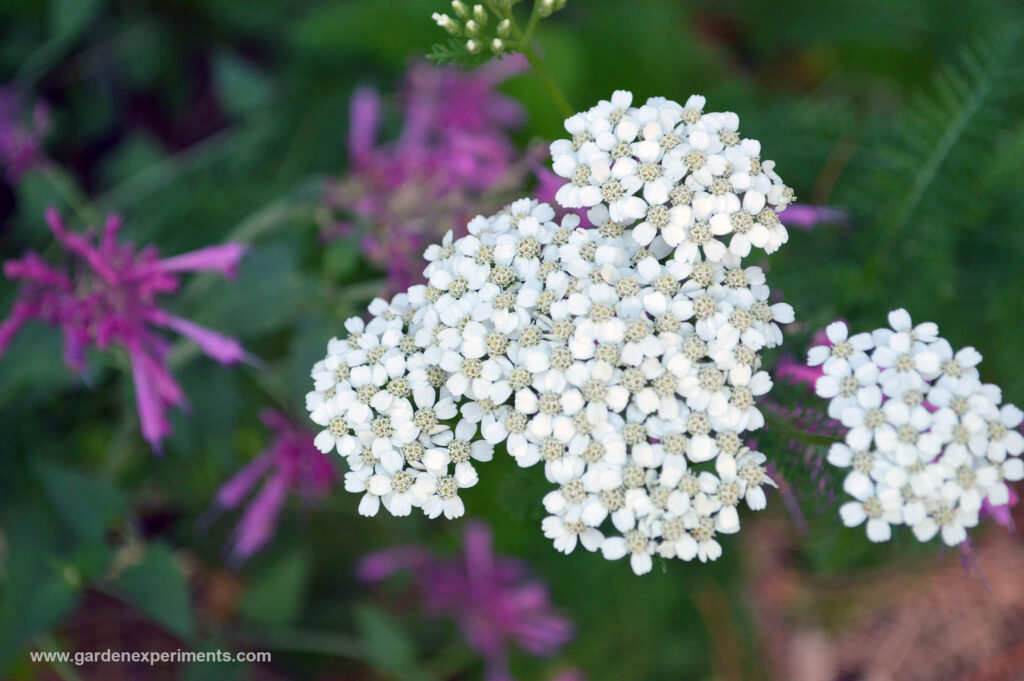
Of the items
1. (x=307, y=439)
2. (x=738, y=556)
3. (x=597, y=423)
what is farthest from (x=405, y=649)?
(x=597, y=423)

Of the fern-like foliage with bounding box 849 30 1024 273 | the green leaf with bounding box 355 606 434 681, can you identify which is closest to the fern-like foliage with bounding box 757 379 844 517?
the fern-like foliage with bounding box 849 30 1024 273

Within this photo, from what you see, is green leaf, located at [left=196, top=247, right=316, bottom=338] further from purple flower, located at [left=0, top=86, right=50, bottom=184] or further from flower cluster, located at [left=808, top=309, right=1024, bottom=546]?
flower cluster, located at [left=808, top=309, right=1024, bottom=546]

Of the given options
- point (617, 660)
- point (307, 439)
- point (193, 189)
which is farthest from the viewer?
point (617, 660)

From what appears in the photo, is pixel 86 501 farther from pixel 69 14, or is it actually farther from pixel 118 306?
pixel 69 14

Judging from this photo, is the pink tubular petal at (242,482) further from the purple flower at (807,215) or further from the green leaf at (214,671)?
the purple flower at (807,215)

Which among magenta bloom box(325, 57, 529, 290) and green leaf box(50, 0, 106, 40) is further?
green leaf box(50, 0, 106, 40)

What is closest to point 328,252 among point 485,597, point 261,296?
point 261,296

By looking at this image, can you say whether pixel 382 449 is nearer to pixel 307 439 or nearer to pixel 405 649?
pixel 307 439
